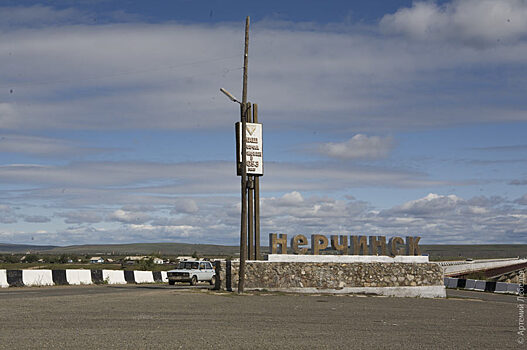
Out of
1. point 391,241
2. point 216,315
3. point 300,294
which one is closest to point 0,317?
point 216,315

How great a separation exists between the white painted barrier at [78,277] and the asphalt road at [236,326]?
48.8ft

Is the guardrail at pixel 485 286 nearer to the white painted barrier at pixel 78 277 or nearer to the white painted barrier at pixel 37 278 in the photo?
the white painted barrier at pixel 78 277

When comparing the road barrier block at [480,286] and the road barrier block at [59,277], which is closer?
the road barrier block at [59,277]

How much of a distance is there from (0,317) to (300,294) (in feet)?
51.9

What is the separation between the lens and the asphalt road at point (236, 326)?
40.8ft

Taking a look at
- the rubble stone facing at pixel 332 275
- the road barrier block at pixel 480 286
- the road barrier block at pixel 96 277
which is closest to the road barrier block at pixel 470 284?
the road barrier block at pixel 480 286

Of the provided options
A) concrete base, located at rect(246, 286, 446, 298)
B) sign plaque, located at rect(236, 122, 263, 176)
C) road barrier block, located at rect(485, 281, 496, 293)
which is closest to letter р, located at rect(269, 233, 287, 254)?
concrete base, located at rect(246, 286, 446, 298)

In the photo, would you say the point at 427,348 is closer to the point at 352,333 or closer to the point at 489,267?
the point at 352,333

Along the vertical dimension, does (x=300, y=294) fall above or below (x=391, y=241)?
below

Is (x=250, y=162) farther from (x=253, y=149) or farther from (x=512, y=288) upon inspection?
(x=512, y=288)

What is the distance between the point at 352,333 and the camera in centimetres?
1444

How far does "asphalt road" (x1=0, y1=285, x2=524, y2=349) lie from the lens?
40.8ft

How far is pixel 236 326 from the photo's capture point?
15.1 m

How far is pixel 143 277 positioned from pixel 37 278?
35.4ft
